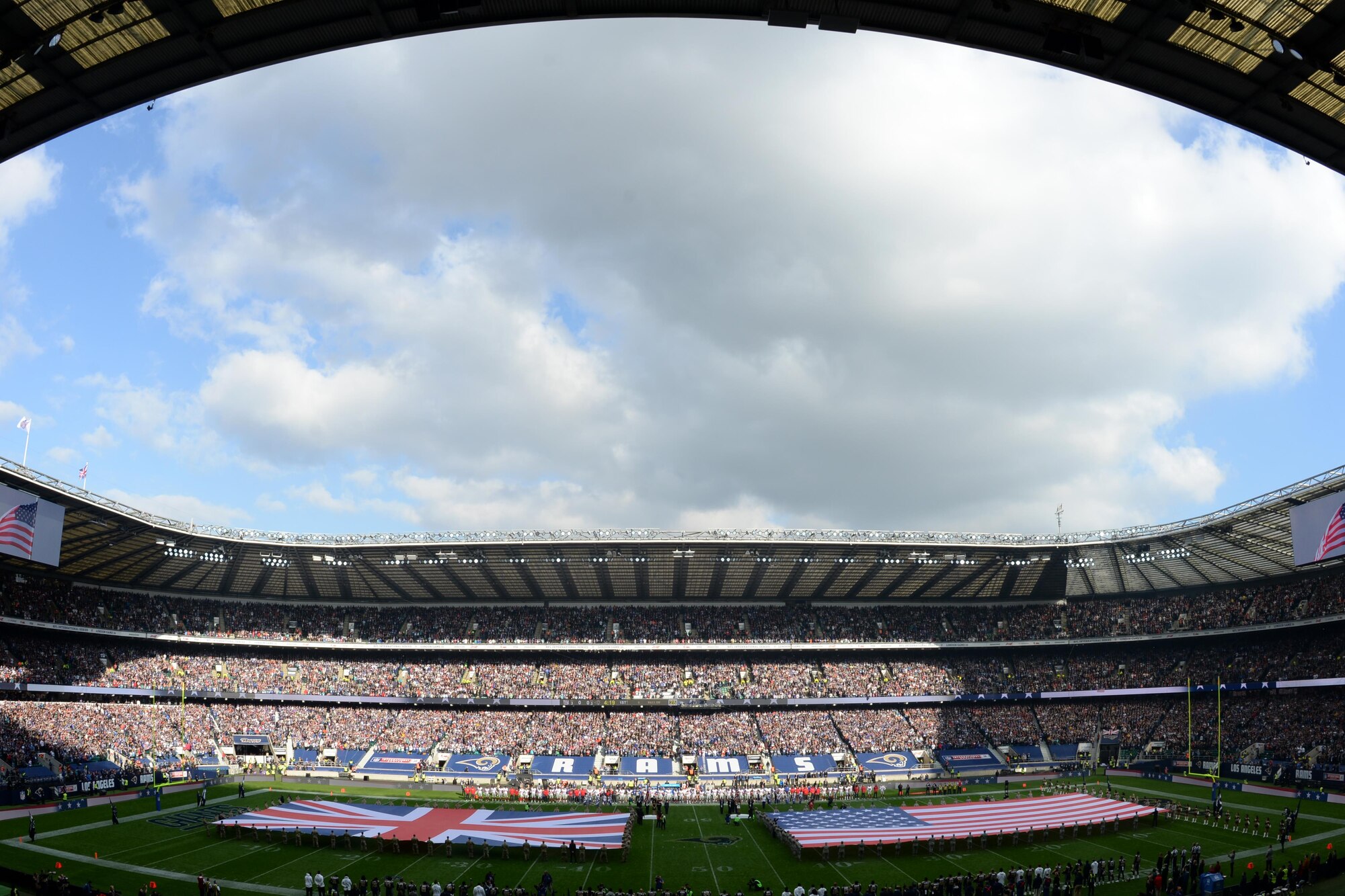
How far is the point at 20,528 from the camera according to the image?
47969 mm

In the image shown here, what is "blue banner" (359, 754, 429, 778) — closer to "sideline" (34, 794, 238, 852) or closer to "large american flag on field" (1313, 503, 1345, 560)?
"sideline" (34, 794, 238, 852)

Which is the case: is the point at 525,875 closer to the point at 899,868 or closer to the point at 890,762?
the point at 899,868

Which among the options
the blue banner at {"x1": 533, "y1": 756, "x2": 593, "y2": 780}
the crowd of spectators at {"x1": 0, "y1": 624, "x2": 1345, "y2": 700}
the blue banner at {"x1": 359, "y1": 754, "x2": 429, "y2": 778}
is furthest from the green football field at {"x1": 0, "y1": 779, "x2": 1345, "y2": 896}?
the crowd of spectators at {"x1": 0, "y1": 624, "x2": 1345, "y2": 700}

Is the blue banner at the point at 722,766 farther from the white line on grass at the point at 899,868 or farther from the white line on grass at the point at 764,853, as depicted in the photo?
the white line on grass at the point at 899,868

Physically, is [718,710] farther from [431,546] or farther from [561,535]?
[431,546]

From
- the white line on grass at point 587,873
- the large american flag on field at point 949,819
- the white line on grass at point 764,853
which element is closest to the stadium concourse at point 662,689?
the white line on grass at point 764,853

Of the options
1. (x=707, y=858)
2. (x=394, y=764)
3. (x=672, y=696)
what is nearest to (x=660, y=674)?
(x=672, y=696)

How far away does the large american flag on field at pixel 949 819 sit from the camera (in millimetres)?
37938

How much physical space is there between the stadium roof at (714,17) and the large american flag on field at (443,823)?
32053 mm

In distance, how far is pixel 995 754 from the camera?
6519cm

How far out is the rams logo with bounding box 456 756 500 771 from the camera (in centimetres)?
6153

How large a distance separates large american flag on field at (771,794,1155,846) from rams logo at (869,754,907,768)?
16328mm

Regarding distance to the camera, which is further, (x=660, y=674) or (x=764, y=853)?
(x=660, y=674)

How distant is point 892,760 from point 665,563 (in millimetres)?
23259
